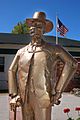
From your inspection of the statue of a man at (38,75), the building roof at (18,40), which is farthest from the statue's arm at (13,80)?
the building roof at (18,40)

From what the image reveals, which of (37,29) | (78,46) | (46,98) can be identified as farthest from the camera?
(78,46)

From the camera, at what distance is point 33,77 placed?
12.4ft

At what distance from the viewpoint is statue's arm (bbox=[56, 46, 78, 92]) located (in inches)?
151

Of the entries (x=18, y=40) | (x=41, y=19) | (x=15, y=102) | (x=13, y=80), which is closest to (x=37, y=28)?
(x=41, y=19)

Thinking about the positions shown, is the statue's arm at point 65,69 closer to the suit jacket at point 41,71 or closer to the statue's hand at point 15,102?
the suit jacket at point 41,71

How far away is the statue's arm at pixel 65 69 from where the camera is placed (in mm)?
3842

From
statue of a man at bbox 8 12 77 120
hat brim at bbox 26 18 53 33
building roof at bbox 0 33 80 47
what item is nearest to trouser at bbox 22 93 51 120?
statue of a man at bbox 8 12 77 120

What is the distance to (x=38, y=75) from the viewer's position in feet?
12.4

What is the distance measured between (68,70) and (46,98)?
0.48 metres

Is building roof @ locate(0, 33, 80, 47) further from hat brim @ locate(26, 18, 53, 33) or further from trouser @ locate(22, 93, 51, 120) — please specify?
trouser @ locate(22, 93, 51, 120)

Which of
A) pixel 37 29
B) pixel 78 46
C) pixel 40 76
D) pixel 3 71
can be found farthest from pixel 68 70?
pixel 78 46

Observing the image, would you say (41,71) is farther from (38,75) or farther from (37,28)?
(37,28)

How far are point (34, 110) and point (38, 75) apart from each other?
1.45 ft

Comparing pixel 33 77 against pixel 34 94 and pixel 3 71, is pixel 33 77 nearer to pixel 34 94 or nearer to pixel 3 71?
pixel 34 94
